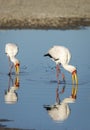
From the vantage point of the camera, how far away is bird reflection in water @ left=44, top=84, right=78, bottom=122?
536 inches

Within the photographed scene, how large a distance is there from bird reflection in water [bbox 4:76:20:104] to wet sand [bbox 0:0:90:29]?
11.9m

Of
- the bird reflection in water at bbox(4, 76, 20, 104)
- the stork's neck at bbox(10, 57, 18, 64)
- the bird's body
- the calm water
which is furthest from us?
the bird's body

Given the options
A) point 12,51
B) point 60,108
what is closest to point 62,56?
point 12,51

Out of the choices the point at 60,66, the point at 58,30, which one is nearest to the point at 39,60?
the point at 60,66

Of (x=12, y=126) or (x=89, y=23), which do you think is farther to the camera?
(x=89, y=23)

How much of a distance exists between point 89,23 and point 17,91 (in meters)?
14.8

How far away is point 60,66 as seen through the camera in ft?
68.0

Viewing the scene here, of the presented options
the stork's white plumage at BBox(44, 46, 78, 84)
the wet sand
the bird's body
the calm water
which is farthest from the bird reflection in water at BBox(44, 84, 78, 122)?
the wet sand

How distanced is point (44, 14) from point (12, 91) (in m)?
15.8

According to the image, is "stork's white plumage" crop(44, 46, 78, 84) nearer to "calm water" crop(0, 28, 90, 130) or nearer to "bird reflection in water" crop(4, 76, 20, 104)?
→ "calm water" crop(0, 28, 90, 130)

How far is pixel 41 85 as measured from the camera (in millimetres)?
17359

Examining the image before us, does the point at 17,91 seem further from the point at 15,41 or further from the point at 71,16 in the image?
the point at 71,16

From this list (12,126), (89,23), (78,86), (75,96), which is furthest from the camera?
(89,23)

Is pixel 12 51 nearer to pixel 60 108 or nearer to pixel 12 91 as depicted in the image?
pixel 12 91
